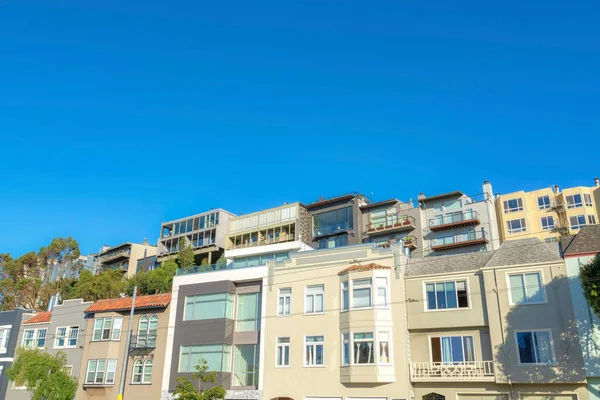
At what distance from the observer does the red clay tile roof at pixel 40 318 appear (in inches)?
1800

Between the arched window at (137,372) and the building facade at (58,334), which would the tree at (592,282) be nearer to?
the arched window at (137,372)

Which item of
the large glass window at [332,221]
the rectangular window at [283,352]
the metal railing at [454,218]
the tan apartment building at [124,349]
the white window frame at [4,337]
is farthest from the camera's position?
the large glass window at [332,221]

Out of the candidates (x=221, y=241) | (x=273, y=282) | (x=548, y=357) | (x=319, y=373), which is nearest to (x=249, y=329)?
(x=273, y=282)

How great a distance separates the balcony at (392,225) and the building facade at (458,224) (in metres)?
1.71

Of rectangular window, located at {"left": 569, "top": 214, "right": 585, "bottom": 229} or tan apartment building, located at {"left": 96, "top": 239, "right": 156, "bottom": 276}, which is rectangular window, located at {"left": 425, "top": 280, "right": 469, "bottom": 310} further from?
tan apartment building, located at {"left": 96, "top": 239, "right": 156, "bottom": 276}

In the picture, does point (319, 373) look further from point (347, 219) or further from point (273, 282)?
point (347, 219)

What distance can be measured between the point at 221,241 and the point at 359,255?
3877 cm

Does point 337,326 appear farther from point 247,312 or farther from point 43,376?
point 43,376

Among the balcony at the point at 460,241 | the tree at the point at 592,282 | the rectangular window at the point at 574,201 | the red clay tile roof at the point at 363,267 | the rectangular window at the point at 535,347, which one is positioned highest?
the rectangular window at the point at 574,201

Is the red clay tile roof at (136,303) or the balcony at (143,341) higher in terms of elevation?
the red clay tile roof at (136,303)

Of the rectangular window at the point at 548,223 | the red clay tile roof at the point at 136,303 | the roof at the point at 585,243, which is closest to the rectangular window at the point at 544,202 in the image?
the rectangular window at the point at 548,223

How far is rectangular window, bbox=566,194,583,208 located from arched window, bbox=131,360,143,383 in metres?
48.4

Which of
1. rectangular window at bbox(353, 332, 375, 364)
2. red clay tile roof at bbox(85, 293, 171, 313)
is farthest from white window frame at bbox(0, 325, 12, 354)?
rectangular window at bbox(353, 332, 375, 364)

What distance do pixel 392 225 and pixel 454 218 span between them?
693 centimetres
